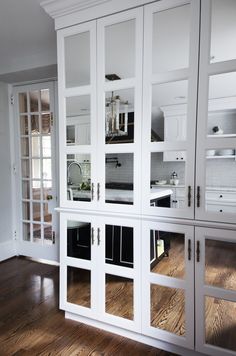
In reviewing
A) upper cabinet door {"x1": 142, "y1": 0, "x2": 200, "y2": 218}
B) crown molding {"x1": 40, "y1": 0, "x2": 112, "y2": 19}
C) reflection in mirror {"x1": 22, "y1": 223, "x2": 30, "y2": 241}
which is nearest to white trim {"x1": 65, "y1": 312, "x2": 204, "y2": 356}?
upper cabinet door {"x1": 142, "y1": 0, "x2": 200, "y2": 218}

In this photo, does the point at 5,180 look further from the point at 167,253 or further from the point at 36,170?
the point at 167,253

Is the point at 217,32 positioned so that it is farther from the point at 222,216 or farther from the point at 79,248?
the point at 79,248

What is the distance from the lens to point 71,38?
2.01 meters

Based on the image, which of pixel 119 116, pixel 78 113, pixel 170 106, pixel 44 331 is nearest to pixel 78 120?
pixel 78 113

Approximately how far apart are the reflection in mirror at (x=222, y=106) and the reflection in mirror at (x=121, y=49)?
56 cm

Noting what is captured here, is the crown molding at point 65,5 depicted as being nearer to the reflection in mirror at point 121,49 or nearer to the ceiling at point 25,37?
the ceiling at point 25,37

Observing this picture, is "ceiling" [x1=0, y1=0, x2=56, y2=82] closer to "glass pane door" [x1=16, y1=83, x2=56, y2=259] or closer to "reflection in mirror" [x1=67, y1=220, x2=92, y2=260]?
"glass pane door" [x1=16, y1=83, x2=56, y2=259]

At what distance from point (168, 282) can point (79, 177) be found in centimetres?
102

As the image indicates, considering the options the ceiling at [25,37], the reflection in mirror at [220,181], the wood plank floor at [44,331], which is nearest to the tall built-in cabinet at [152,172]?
the reflection in mirror at [220,181]

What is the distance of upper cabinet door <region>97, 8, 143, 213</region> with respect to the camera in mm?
1781

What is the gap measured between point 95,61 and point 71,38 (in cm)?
32

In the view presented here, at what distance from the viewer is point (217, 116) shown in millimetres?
1575

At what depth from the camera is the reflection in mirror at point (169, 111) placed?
1657 mm

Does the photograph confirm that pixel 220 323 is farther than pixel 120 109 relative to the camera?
No
